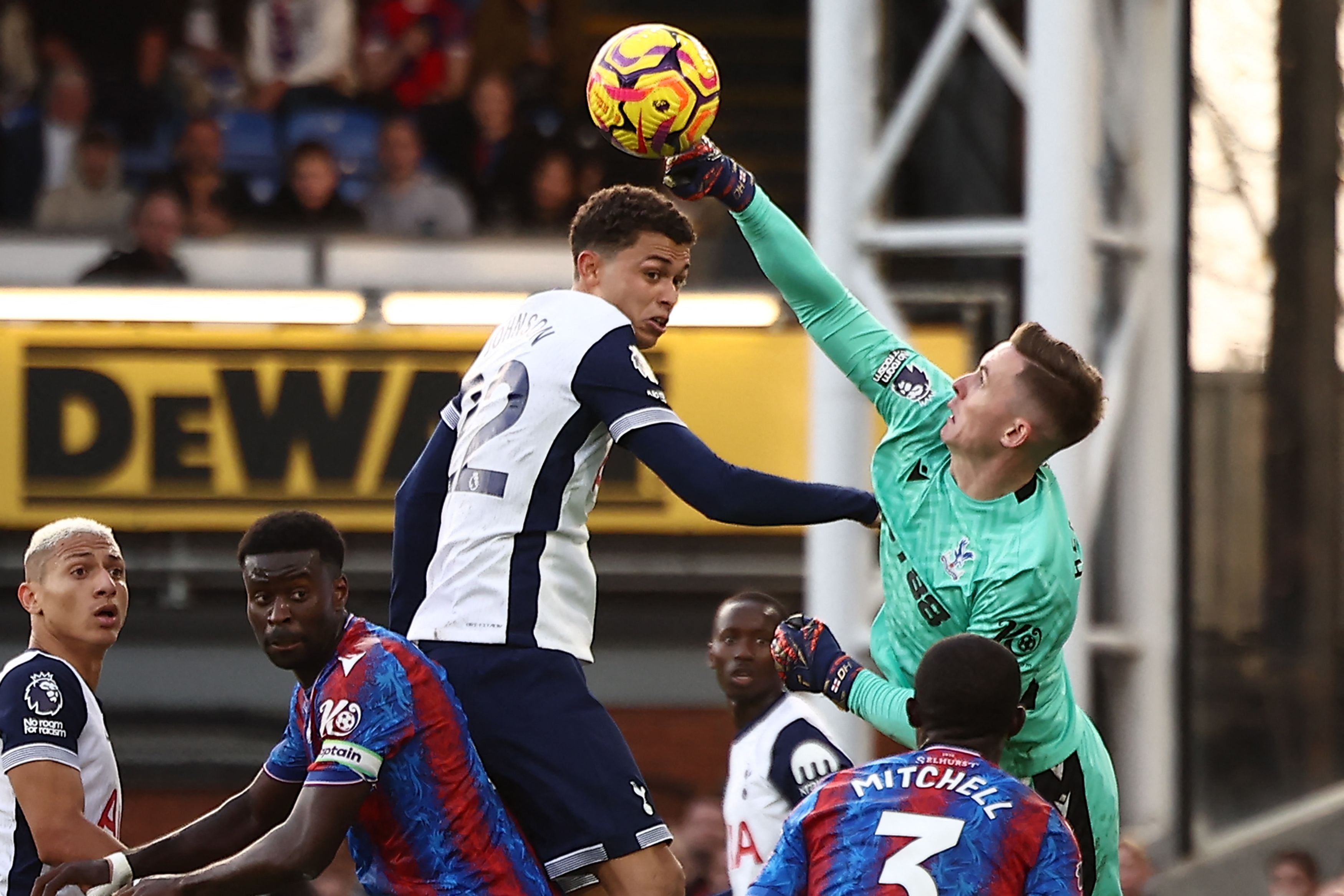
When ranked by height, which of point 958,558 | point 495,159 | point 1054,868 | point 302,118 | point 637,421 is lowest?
point 1054,868

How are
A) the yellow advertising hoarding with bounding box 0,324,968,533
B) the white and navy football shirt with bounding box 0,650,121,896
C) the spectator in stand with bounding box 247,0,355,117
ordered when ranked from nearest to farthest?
the white and navy football shirt with bounding box 0,650,121,896 → the yellow advertising hoarding with bounding box 0,324,968,533 → the spectator in stand with bounding box 247,0,355,117

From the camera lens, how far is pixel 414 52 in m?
11.2

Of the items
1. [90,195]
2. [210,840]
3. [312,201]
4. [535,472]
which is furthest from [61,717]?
[90,195]

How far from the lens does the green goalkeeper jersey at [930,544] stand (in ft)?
14.4

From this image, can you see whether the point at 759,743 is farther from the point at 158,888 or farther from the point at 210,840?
the point at 158,888

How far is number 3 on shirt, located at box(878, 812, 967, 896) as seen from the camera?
3713mm

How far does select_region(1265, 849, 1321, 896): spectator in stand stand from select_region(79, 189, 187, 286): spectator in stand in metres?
5.48

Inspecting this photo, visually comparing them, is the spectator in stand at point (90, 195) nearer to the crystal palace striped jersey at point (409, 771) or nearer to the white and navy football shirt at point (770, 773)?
the white and navy football shirt at point (770, 773)

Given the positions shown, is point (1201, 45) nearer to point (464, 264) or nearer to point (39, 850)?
point (464, 264)

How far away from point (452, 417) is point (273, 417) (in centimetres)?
526

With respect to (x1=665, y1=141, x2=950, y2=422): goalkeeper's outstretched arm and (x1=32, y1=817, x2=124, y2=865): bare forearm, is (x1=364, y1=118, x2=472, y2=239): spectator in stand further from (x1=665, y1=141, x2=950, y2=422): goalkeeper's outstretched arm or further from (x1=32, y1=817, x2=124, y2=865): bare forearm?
(x1=32, y1=817, x2=124, y2=865): bare forearm

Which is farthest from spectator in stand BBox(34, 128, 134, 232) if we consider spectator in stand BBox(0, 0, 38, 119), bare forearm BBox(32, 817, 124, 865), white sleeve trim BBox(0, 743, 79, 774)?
bare forearm BBox(32, 817, 124, 865)

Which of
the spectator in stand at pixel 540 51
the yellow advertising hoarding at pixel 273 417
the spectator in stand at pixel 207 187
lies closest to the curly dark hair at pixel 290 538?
the yellow advertising hoarding at pixel 273 417

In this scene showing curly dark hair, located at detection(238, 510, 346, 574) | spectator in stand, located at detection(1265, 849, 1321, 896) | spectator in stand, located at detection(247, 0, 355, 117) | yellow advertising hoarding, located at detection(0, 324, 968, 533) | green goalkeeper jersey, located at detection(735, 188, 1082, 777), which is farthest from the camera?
spectator in stand, located at detection(247, 0, 355, 117)
